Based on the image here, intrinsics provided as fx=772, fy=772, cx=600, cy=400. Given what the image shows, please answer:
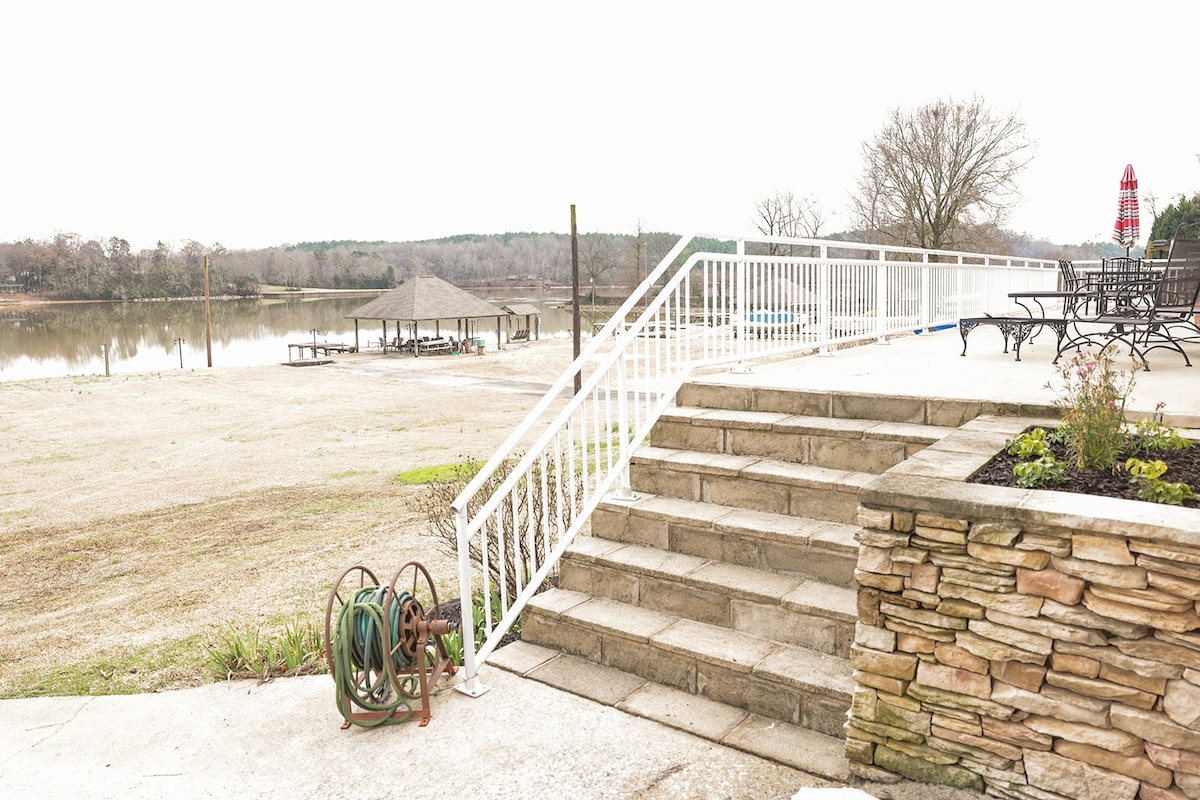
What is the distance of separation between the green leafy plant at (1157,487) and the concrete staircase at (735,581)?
119cm

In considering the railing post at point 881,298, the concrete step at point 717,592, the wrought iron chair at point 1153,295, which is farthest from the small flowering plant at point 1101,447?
the railing post at point 881,298

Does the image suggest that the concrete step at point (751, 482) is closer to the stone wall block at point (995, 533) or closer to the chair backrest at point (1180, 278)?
the stone wall block at point (995, 533)

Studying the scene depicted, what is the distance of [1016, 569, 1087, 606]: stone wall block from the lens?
2.34m

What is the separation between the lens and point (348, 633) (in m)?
3.37

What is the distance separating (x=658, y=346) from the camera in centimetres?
473

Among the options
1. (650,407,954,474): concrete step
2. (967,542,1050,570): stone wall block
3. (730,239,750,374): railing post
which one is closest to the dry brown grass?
(650,407,954,474): concrete step

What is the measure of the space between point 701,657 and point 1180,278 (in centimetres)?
474

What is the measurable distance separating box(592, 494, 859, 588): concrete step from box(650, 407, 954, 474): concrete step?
428 millimetres

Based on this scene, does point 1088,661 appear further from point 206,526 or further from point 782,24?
point 782,24

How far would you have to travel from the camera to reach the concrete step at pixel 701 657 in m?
3.14

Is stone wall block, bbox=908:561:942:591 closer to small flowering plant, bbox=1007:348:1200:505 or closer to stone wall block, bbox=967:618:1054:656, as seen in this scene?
stone wall block, bbox=967:618:1054:656

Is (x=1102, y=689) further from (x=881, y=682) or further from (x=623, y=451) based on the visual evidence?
(x=623, y=451)

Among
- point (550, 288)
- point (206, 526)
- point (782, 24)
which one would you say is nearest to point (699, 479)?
point (206, 526)

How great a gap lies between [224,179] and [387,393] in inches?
2913
